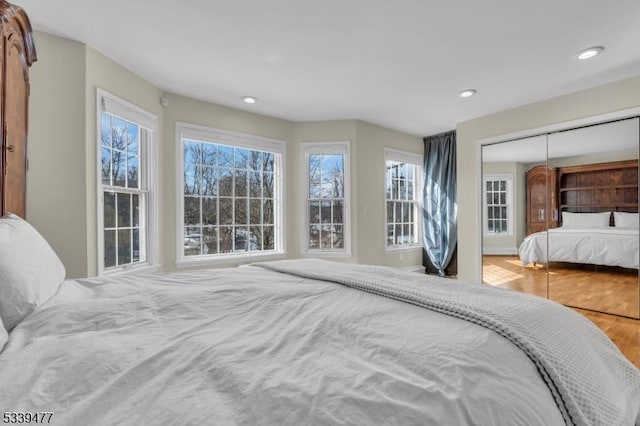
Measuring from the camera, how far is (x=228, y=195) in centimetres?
402

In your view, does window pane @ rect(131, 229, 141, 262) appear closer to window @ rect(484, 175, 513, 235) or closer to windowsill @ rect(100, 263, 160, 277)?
windowsill @ rect(100, 263, 160, 277)

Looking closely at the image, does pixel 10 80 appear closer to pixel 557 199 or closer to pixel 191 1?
pixel 191 1

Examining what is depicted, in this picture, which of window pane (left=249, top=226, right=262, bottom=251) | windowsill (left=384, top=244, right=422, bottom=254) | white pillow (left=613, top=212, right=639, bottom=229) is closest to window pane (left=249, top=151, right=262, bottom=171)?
window pane (left=249, top=226, right=262, bottom=251)

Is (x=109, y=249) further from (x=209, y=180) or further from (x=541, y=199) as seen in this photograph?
(x=541, y=199)

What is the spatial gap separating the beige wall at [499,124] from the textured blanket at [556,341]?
3.16 meters

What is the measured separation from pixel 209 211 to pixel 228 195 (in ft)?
1.05

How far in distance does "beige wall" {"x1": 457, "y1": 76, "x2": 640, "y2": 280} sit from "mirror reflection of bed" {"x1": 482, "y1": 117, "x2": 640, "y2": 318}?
0.15 meters

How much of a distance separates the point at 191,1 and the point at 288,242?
305 cm

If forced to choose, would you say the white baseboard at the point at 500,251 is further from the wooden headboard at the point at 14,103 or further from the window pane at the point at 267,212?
the wooden headboard at the point at 14,103

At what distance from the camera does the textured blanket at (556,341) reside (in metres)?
0.83

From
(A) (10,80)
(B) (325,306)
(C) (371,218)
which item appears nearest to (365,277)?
(B) (325,306)

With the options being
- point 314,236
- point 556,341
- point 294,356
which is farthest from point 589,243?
point 294,356

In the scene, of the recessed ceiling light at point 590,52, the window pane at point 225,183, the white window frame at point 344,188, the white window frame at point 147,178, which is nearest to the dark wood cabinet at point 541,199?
the recessed ceiling light at point 590,52

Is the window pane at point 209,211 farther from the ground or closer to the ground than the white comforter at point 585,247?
farther from the ground
